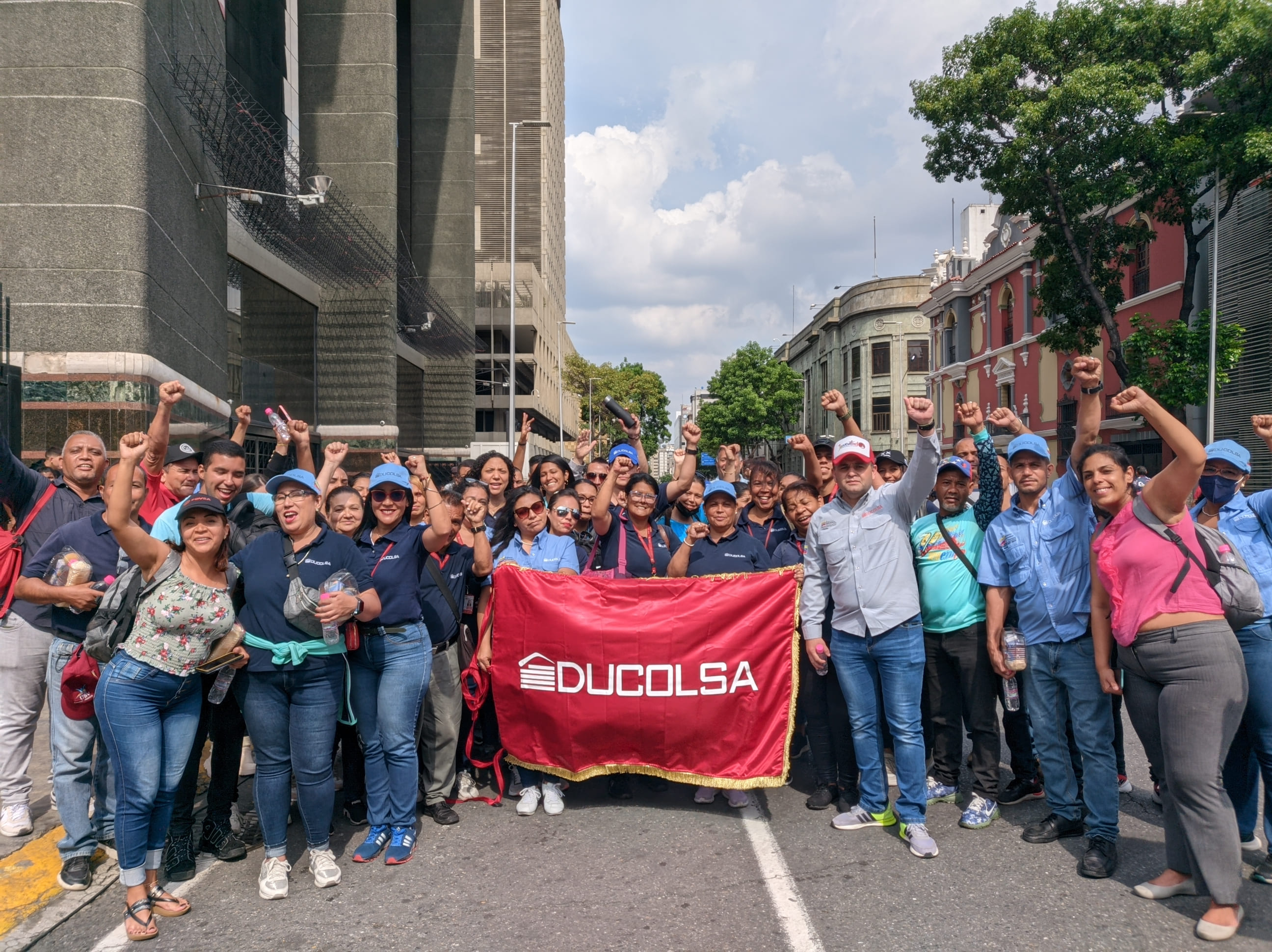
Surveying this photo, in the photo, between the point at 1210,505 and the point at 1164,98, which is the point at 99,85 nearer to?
the point at 1210,505

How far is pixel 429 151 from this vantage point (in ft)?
102

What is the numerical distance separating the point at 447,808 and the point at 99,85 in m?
8.08

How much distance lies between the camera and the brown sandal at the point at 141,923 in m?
3.95

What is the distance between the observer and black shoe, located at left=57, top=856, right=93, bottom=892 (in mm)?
4410

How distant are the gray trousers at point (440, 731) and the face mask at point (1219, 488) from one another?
182 inches

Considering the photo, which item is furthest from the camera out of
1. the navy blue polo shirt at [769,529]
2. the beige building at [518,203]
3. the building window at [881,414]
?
the building window at [881,414]

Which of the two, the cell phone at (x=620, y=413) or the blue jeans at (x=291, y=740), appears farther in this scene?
the cell phone at (x=620, y=413)

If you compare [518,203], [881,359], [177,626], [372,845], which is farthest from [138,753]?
[518,203]

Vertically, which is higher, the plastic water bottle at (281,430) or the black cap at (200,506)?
the plastic water bottle at (281,430)

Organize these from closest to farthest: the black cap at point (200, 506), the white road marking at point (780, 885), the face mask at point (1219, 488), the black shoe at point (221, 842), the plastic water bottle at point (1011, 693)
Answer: the white road marking at point (780, 885) < the black cap at point (200, 506) < the black shoe at point (221, 842) < the plastic water bottle at point (1011, 693) < the face mask at point (1219, 488)

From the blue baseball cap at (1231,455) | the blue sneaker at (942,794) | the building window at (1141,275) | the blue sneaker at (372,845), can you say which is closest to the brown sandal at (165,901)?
the blue sneaker at (372,845)

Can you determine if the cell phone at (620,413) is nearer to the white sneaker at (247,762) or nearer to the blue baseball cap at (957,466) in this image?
the blue baseball cap at (957,466)

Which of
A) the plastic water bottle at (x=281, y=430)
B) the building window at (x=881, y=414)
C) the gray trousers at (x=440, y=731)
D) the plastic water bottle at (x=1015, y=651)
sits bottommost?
the gray trousers at (x=440, y=731)

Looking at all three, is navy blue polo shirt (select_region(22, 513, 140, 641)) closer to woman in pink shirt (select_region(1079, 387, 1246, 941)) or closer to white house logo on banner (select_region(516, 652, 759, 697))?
white house logo on banner (select_region(516, 652, 759, 697))
